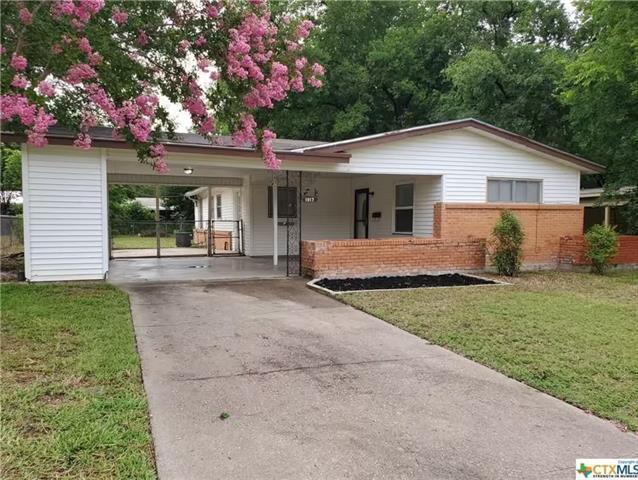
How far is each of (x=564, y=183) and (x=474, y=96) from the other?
6.40 meters

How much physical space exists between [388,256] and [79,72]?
25.1 feet

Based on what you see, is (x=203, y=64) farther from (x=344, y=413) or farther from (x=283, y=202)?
(x=283, y=202)

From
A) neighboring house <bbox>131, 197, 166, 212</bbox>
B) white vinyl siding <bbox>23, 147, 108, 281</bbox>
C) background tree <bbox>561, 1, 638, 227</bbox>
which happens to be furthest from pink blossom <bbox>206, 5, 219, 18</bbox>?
neighboring house <bbox>131, 197, 166, 212</bbox>

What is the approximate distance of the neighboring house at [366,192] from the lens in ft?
28.7

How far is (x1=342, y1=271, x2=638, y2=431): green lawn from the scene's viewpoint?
420 centimetres

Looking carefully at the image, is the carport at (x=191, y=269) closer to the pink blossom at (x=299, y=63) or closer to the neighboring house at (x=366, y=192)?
the neighboring house at (x=366, y=192)

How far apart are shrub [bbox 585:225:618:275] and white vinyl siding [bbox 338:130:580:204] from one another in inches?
62.2

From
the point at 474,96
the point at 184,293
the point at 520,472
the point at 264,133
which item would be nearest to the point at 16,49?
the point at 264,133

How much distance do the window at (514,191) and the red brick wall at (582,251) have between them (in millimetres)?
1313

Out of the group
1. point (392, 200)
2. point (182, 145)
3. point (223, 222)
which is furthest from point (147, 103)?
point (223, 222)

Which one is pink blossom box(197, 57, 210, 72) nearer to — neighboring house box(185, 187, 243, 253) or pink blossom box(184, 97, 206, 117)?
pink blossom box(184, 97, 206, 117)

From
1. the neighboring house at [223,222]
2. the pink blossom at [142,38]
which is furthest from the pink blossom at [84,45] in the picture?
the neighboring house at [223,222]

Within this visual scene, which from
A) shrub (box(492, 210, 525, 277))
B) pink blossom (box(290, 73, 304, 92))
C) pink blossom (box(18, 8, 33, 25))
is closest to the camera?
pink blossom (box(18, 8, 33, 25))

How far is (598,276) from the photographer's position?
1115cm
